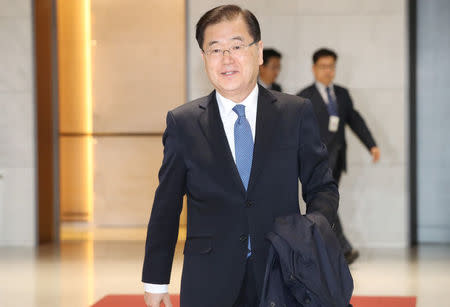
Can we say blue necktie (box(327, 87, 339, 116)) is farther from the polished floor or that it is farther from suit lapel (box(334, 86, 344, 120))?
the polished floor

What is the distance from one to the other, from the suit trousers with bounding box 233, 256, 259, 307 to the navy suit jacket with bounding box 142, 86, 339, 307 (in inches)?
1.2

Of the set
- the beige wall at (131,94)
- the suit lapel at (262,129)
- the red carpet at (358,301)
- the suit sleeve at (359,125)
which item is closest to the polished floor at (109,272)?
the red carpet at (358,301)

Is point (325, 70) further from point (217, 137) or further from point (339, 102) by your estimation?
point (217, 137)

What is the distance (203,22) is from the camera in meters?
2.65

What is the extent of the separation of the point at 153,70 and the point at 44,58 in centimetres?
128

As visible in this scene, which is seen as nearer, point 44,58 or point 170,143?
point 170,143

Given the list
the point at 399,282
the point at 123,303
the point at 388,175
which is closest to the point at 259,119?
the point at 123,303

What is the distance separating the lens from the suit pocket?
2.57 meters

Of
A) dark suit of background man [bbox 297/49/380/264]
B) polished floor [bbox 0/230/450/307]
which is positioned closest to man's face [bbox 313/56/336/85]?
dark suit of background man [bbox 297/49/380/264]

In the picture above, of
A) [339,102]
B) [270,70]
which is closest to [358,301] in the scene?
[339,102]

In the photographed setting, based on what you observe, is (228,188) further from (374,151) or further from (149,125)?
(149,125)

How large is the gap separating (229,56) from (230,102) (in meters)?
0.17

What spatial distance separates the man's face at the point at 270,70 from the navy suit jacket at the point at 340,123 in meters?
0.78

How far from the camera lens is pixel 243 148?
2607 mm
